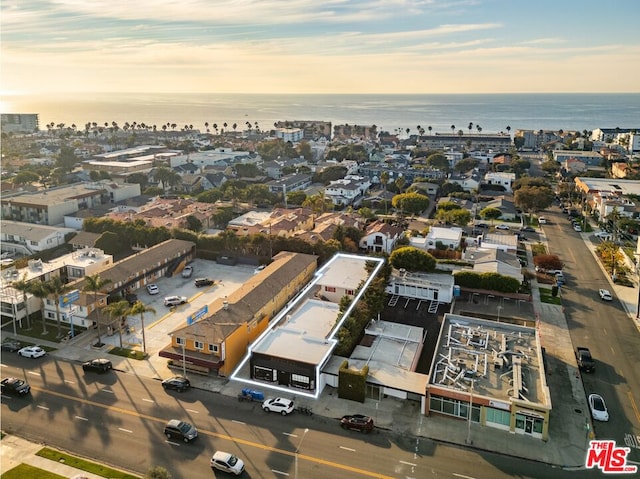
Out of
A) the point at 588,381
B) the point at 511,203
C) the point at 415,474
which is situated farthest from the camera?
the point at 511,203

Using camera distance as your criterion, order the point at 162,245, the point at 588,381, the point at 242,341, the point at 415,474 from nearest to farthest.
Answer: the point at 415,474
the point at 588,381
the point at 242,341
the point at 162,245

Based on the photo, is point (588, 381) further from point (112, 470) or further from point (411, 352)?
point (112, 470)

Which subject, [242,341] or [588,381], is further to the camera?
[242,341]

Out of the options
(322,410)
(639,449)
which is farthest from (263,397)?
(639,449)

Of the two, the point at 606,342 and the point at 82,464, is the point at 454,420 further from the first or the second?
the point at 82,464

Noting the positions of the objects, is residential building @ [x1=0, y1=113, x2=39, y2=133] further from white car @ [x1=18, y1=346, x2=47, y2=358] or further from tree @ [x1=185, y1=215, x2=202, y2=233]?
white car @ [x1=18, y1=346, x2=47, y2=358]

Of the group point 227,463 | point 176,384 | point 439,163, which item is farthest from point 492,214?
point 227,463

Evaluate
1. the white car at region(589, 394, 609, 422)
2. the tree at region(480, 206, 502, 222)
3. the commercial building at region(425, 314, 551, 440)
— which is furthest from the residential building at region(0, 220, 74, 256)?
the tree at region(480, 206, 502, 222)
